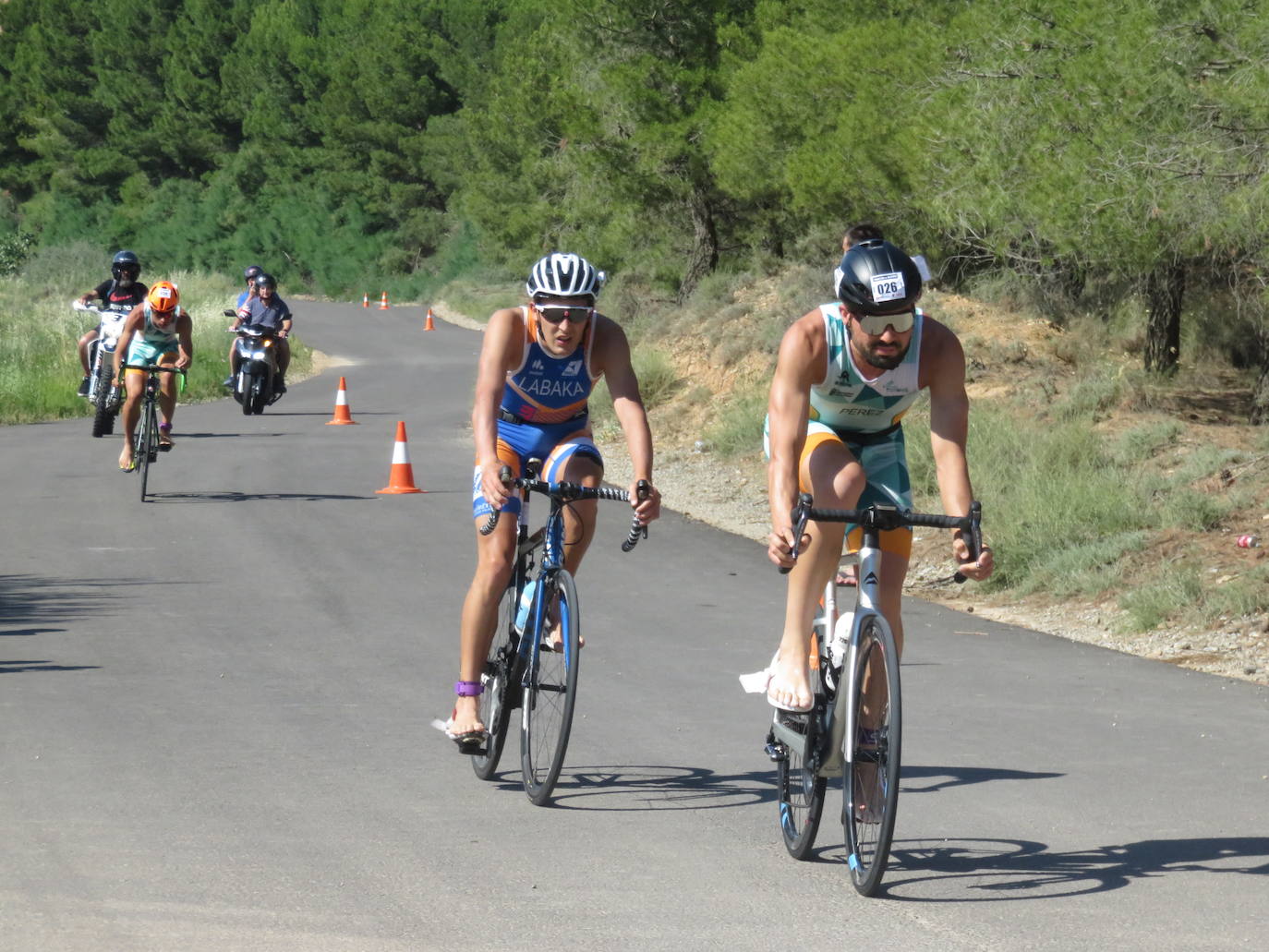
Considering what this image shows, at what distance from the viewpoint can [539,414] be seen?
6852 millimetres

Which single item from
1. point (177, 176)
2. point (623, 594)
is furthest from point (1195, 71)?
point (177, 176)

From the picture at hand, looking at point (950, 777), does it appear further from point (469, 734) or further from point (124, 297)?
point (124, 297)

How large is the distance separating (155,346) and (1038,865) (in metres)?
13.3

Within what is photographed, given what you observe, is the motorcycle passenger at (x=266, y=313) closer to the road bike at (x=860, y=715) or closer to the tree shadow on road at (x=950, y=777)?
the tree shadow on road at (x=950, y=777)

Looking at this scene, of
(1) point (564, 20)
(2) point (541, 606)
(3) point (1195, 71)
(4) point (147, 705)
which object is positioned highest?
(1) point (564, 20)

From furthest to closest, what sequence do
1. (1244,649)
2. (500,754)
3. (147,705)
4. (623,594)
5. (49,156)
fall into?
(49,156) → (623,594) → (1244,649) → (147,705) → (500,754)

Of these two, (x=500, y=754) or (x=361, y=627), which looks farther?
(x=361, y=627)

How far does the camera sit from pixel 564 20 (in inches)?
1251

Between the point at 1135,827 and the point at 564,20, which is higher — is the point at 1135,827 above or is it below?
below

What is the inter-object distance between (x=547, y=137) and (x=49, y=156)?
176 ft

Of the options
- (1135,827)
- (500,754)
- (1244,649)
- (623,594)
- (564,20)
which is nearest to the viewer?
(1135,827)

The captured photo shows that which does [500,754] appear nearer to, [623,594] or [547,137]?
[623,594]

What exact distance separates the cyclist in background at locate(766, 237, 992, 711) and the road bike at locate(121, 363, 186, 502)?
39.4 feet

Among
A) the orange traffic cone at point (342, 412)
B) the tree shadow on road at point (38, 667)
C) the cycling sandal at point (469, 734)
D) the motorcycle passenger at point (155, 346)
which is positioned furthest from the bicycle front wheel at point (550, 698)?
the orange traffic cone at point (342, 412)
